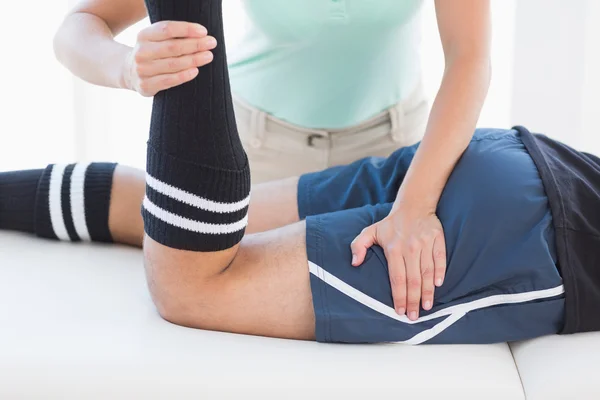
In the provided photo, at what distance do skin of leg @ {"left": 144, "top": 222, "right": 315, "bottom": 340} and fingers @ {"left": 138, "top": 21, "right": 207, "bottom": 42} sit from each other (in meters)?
0.26

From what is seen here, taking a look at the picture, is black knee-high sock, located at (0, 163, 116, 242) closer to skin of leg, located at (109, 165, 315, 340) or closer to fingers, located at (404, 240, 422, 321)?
skin of leg, located at (109, 165, 315, 340)

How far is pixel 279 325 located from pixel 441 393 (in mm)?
223

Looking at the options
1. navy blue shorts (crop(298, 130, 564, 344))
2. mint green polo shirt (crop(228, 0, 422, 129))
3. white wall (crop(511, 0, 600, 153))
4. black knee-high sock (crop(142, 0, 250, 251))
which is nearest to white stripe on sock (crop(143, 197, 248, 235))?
black knee-high sock (crop(142, 0, 250, 251))

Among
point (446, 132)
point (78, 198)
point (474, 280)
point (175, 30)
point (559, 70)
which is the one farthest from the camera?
point (559, 70)

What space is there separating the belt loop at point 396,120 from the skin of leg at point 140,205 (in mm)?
232

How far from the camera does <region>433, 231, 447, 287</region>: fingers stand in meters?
0.97

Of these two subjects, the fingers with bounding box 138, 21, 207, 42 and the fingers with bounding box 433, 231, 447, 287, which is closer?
the fingers with bounding box 138, 21, 207, 42

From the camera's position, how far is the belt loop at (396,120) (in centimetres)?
140

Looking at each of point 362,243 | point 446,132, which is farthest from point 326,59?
point 362,243

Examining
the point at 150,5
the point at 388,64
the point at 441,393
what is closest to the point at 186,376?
the point at 441,393

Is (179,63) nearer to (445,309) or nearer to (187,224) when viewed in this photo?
(187,224)

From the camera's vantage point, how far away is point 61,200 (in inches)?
49.7

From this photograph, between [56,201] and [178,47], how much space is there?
50 centimetres

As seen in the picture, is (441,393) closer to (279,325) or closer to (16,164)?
(279,325)
